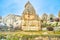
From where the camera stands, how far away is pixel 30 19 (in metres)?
4.42

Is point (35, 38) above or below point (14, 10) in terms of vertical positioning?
below

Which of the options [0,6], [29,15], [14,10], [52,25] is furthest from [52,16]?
[0,6]

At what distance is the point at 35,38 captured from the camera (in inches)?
171

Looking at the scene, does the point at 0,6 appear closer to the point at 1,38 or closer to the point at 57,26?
the point at 1,38

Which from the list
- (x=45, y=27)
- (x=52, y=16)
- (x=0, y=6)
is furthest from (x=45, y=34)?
(x=0, y=6)

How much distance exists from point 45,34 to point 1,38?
1.03 metres

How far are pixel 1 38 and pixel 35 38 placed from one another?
2.62ft

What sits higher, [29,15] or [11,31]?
[29,15]

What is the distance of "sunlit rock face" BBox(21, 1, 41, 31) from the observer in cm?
439

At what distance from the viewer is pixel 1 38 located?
445cm

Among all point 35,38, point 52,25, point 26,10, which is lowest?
point 35,38

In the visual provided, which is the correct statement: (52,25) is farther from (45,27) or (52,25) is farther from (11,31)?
(11,31)

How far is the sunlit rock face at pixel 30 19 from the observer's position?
4391mm

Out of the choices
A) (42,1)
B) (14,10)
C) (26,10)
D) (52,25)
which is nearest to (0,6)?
Answer: (14,10)
